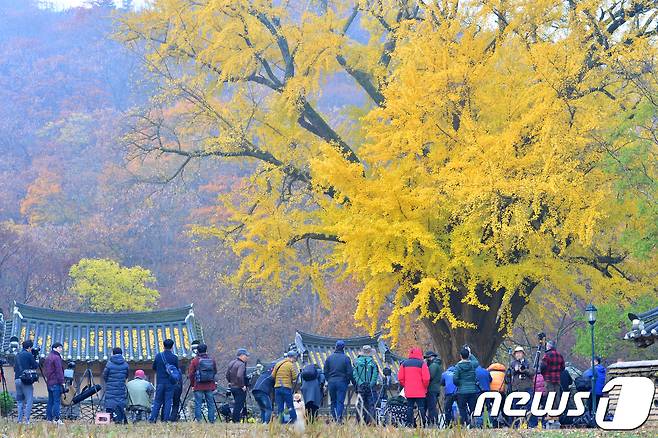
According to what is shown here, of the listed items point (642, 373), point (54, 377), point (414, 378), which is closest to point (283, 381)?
point (414, 378)

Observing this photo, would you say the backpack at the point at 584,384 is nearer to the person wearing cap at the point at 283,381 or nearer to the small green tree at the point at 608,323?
the small green tree at the point at 608,323

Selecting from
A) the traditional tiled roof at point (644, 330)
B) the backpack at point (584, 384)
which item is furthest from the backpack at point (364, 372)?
the traditional tiled roof at point (644, 330)

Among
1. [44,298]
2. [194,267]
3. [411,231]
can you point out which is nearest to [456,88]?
[411,231]

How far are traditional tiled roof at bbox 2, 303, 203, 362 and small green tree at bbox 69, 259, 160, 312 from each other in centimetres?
A: 1264

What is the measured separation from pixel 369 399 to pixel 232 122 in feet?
29.7

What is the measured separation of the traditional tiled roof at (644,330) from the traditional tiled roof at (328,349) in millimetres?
12442

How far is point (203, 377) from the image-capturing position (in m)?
16.8

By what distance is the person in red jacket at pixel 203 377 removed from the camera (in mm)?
16688

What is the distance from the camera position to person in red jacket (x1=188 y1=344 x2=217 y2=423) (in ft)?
54.7

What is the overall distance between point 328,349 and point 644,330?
623 inches

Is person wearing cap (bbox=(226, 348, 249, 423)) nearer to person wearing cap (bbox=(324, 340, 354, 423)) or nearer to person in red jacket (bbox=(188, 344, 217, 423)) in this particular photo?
person in red jacket (bbox=(188, 344, 217, 423))

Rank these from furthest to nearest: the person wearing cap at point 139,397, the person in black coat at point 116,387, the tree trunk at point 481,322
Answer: the tree trunk at point 481,322, the person wearing cap at point 139,397, the person in black coat at point 116,387

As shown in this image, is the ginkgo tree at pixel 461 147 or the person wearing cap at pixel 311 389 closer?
the person wearing cap at pixel 311 389

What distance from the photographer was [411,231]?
757 inches
